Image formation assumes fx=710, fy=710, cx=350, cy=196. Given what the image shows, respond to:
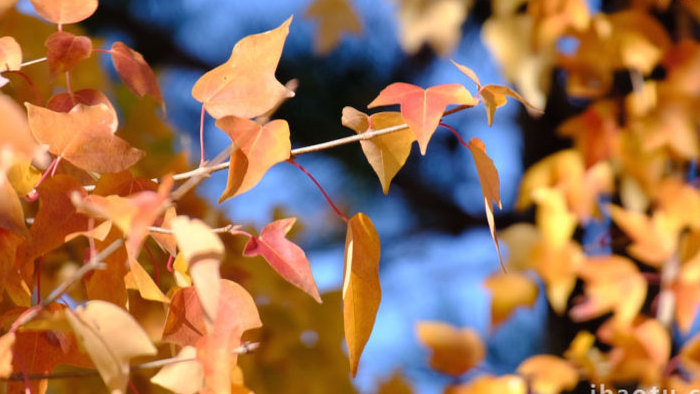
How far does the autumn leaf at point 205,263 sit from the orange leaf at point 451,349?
0.57m

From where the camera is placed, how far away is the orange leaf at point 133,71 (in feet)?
1.16

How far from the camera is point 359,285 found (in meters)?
0.30

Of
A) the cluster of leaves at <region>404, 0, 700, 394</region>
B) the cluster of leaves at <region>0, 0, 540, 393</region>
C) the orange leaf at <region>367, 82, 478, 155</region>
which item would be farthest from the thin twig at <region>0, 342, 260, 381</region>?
the cluster of leaves at <region>404, 0, 700, 394</region>

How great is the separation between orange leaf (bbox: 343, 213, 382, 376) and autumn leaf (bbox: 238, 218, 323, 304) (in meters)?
0.02

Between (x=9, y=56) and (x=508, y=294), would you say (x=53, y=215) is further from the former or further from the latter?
(x=508, y=294)

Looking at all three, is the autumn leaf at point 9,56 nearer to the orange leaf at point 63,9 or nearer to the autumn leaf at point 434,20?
the orange leaf at point 63,9

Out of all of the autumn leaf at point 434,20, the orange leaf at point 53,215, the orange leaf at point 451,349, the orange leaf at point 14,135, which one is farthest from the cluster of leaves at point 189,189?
the autumn leaf at point 434,20

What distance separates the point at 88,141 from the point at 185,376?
104mm

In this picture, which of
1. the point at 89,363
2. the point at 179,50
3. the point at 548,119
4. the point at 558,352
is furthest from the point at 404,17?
the point at 89,363

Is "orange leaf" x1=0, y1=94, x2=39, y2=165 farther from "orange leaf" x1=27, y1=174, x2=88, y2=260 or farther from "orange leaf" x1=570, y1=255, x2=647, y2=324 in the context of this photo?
"orange leaf" x1=570, y1=255, x2=647, y2=324

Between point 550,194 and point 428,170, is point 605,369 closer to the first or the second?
point 550,194

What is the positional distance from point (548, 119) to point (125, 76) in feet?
2.65

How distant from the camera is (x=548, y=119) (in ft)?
3.44

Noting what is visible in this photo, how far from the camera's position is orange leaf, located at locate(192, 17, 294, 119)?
0.30 metres
